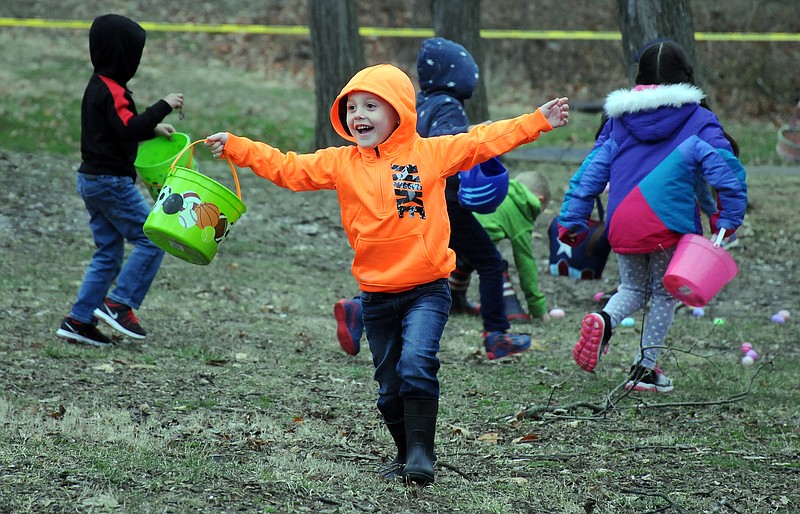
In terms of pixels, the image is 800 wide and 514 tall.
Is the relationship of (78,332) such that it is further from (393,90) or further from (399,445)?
(393,90)

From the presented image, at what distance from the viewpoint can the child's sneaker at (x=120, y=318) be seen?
6445mm

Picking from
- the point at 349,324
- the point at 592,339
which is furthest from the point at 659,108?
the point at 349,324

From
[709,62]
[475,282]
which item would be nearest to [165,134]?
[475,282]

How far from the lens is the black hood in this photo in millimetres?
6027

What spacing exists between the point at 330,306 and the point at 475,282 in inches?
69.3

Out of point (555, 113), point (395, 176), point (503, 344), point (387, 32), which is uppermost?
point (555, 113)

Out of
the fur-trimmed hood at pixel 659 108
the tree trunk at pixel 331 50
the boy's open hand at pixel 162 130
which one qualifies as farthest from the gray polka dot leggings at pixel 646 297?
the tree trunk at pixel 331 50

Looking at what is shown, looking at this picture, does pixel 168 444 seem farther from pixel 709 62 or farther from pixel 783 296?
pixel 709 62

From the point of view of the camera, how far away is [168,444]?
14.1 feet

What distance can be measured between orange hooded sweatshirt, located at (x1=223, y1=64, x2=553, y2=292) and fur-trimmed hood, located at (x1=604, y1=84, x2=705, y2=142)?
1.56 meters

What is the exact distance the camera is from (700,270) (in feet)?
16.8

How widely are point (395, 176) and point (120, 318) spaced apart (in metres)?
3.08

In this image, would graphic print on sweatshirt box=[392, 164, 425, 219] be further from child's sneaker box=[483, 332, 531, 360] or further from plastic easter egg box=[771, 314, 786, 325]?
plastic easter egg box=[771, 314, 786, 325]

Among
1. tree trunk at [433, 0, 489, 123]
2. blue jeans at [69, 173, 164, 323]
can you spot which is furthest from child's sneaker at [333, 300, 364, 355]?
tree trunk at [433, 0, 489, 123]
